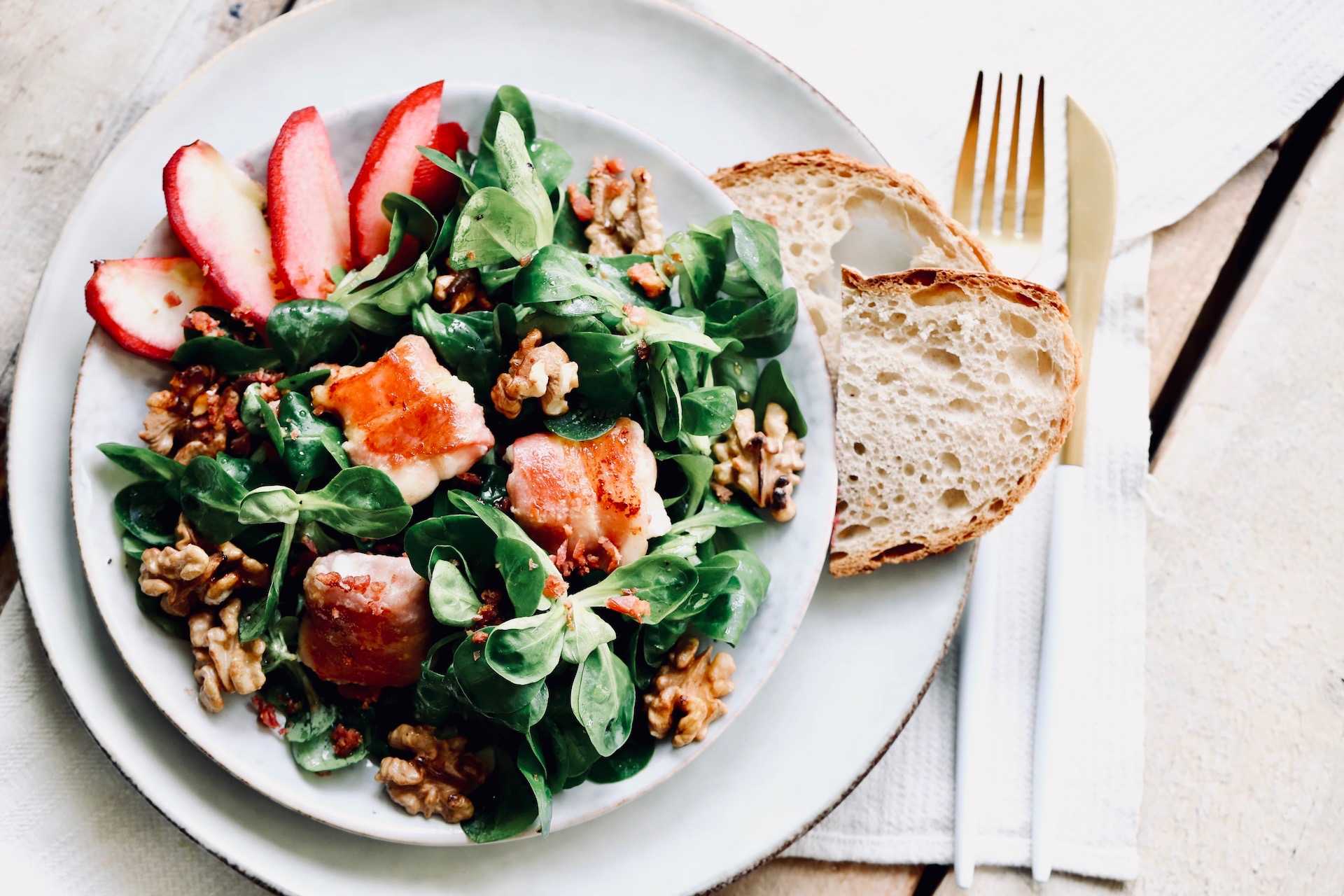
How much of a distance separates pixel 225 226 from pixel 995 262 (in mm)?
1514

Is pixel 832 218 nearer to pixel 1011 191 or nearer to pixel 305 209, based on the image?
pixel 1011 191

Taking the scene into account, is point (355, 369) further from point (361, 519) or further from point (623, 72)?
point (623, 72)

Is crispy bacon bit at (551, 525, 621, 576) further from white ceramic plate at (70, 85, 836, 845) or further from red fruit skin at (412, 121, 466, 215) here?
red fruit skin at (412, 121, 466, 215)

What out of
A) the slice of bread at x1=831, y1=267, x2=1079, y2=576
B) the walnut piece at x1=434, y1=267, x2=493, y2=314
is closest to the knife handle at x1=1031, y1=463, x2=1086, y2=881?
the slice of bread at x1=831, y1=267, x2=1079, y2=576

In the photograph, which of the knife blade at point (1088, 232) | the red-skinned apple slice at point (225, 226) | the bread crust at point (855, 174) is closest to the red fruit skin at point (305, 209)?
the red-skinned apple slice at point (225, 226)

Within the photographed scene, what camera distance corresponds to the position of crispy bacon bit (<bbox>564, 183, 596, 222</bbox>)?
1901mm

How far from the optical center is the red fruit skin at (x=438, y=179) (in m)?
1.77

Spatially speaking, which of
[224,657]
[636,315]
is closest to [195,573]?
[224,657]

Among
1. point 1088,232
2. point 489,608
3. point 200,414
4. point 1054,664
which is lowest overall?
point 1054,664

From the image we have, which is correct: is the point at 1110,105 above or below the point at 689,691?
above

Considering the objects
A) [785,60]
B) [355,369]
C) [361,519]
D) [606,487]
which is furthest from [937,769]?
[785,60]

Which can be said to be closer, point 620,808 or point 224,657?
point 224,657

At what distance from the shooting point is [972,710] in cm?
202

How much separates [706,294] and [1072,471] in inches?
34.7
